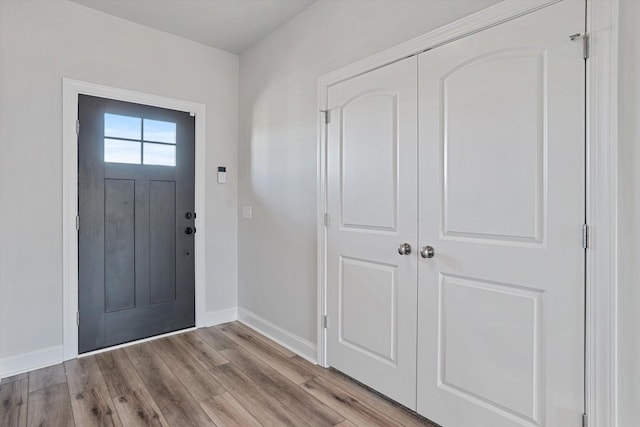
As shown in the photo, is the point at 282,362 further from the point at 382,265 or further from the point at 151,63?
the point at 151,63

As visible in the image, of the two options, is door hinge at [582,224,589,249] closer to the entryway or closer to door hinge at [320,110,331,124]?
the entryway

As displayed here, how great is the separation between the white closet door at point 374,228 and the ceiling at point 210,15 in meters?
0.92

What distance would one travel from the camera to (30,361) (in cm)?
249

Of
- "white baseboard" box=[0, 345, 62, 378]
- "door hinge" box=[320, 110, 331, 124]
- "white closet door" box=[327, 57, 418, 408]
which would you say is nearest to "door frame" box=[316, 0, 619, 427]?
"white closet door" box=[327, 57, 418, 408]

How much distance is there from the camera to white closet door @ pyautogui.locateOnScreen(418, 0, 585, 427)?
1.38 meters

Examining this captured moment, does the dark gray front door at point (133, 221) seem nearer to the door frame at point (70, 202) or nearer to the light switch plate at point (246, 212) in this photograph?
the door frame at point (70, 202)

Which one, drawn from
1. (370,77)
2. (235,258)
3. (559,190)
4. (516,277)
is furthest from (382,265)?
(235,258)

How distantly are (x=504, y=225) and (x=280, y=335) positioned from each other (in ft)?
6.88

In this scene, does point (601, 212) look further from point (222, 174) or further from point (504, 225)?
point (222, 174)

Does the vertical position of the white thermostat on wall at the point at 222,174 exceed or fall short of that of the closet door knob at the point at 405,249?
it exceeds it

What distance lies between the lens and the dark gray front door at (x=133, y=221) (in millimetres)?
2746

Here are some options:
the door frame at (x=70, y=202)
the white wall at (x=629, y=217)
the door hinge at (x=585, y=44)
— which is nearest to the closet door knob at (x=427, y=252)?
the white wall at (x=629, y=217)

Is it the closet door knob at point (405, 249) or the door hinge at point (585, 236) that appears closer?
the door hinge at point (585, 236)

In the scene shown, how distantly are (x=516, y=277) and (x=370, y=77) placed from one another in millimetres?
1431
